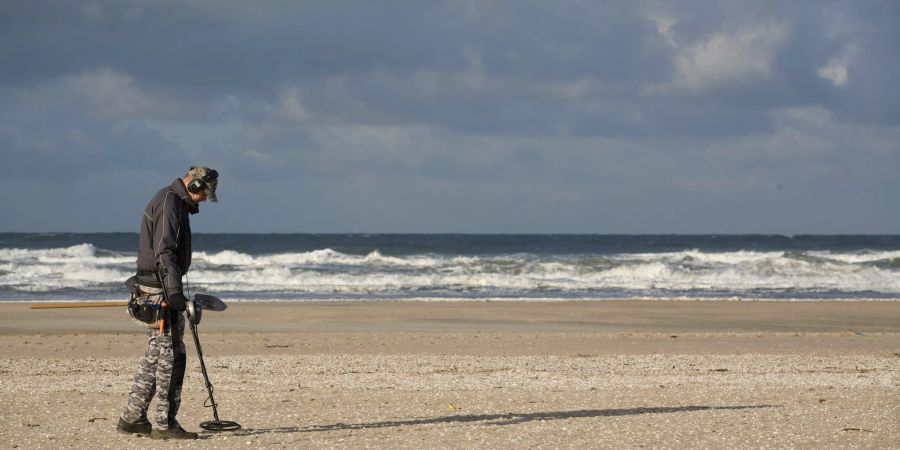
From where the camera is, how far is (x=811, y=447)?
250 inches

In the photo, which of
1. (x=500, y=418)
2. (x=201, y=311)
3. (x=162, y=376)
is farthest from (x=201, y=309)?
(x=500, y=418)

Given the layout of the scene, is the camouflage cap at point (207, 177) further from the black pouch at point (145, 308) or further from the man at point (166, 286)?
the black pouch at point (145, 308)

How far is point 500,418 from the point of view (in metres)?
7.43

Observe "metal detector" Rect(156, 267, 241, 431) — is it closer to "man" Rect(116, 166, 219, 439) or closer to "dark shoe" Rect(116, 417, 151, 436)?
"man" Rect(116, 166, 219, 439)

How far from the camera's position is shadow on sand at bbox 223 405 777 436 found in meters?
6.94

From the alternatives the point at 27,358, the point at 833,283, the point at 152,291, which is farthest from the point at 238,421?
the point at 833,283

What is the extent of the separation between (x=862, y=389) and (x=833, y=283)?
24477 mm

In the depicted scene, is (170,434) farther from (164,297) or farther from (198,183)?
(198,183)

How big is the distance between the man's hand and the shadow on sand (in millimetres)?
1130

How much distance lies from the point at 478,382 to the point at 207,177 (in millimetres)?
4057

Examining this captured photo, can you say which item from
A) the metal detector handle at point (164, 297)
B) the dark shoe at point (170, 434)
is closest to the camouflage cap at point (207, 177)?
the metal detector handle at point (164, 297)

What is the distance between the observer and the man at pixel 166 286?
6.14m

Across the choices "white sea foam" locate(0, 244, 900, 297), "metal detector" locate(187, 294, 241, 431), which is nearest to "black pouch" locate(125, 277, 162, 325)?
"metal detector" locate(187, 294, 241, 431)

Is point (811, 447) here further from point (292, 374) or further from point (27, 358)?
point (27, 358)
